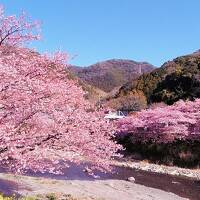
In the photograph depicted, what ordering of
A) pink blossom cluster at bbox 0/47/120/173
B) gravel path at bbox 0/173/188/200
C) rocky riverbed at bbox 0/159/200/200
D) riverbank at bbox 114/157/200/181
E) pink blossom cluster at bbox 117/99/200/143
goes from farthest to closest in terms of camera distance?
pink blossom cluster at bbox 117/99/200/143, riverbank at bbox 114/157/200/181, rocky riverbed at bbox 0/159/200/200, gravel path at bbox 0/173/188/200, pink blossom cluster at bbox 0/47/120/173

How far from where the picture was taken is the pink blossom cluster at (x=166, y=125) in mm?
43062

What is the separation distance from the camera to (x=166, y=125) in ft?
145

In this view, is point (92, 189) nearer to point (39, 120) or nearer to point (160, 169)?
point (39, 120)

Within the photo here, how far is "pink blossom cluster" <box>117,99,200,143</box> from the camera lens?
43.1 m

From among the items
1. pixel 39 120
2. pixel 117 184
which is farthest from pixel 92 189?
pixel 39 120

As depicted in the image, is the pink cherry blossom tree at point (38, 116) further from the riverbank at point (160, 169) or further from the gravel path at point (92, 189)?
the riverbank at point (160, 169)

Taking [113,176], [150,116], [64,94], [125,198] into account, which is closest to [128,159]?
[150,116]

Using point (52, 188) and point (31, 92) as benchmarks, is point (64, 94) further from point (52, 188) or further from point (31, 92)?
point (52, 188)

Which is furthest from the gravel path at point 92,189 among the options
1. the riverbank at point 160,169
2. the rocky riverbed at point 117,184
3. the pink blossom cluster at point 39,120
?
the pink blossom cluster at point 39,120

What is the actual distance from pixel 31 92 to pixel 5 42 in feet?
9.27

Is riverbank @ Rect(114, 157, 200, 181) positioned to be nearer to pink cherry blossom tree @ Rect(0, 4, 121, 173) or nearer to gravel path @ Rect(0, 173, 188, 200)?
gravel path @ Rect(0, 173, 188, 200)

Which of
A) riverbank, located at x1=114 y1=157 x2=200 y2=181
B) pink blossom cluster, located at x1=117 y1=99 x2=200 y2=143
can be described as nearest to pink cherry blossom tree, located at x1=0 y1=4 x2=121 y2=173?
riverbank, located at x1=114 y1=157 x2=200 y2=181

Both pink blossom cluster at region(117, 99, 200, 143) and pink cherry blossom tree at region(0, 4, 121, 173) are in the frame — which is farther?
pink blossom cluster at region(117, 99, 200, 143)

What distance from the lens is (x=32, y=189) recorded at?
2466 centimetres
